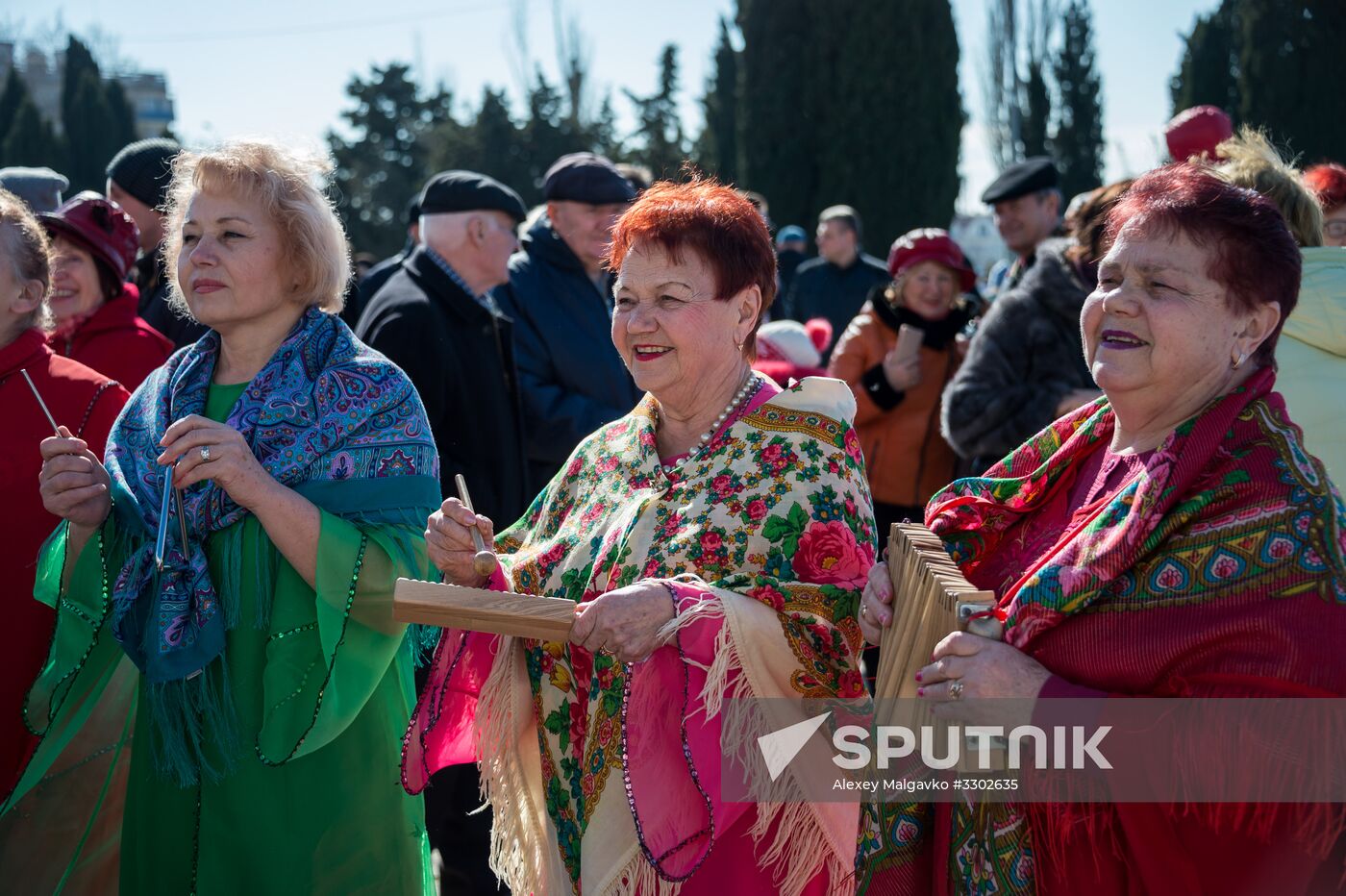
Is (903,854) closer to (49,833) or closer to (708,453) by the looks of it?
(708,453)

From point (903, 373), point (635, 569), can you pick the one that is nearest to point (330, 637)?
point (635, 569)

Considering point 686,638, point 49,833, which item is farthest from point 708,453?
point 49,833

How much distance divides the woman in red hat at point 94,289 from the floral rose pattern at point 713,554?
83.3 inches

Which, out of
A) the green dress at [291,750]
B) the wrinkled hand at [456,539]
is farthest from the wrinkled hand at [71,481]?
the wrinkled hand at [456,539]

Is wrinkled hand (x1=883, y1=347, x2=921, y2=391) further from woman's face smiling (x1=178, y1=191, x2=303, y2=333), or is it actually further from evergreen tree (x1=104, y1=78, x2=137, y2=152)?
evergreen tree (x1=104, y1=78, x2=137, y2=152)

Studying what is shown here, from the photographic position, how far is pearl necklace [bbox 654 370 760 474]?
9.00 feet

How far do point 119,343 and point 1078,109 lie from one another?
1119 inches

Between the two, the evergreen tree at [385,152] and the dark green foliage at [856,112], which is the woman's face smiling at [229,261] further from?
the evergreen tree at [385,152]

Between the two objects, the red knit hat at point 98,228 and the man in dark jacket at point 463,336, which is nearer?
the red knit hat at point 98,228

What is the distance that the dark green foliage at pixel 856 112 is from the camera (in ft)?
80.3

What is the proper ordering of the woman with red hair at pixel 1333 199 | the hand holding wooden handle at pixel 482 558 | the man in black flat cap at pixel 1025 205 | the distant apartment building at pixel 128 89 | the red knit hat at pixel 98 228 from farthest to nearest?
1. the distant apartment building at pixel 128 89
2. the man in black flat cap at pixel 1025 205
3. the woman with red hair at pixel 1333 199
4. the red knit hat at pixel 98 228
5. the hand holding wooden handle at pixel 482 558

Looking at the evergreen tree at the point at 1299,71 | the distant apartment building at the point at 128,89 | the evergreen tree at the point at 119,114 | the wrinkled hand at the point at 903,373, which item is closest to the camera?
the wrinkled hand at the point at 903,373

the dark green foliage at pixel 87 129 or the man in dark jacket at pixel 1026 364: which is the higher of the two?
the dark green foliage at pixel 87 129

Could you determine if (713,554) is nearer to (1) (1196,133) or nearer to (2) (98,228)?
(2) (98,228)
